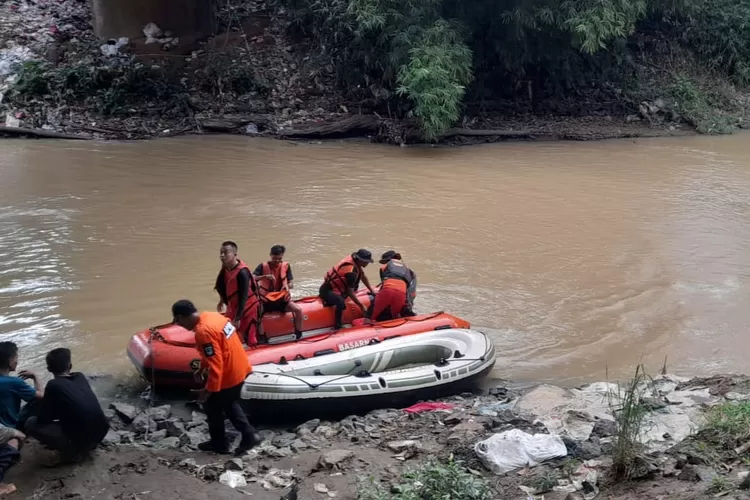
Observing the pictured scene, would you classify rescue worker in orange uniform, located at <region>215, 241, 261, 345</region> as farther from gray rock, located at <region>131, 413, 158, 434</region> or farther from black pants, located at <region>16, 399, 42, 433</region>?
black pants, located at <region>16, 399, 42, 433</region>

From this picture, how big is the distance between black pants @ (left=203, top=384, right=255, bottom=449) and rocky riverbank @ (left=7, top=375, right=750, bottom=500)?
14 cm

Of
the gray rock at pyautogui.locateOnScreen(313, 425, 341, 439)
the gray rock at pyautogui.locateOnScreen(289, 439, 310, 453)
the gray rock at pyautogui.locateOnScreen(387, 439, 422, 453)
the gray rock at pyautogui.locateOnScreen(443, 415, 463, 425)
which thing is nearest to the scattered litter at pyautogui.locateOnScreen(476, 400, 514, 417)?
the gray rock at pyautogui.locateOnScreen(443, 415, 463, 425)

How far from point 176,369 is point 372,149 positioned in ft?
37.3

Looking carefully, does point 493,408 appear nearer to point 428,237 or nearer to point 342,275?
point 342,275

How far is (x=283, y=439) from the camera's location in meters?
5.47

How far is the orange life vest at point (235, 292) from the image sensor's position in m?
6.06

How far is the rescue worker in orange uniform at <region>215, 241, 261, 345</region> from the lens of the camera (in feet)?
19.6

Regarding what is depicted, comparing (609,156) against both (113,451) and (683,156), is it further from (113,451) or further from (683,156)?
(113,451)

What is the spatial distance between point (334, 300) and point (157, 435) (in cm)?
233

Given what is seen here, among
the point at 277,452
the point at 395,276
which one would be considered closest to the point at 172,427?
the point at 277,452

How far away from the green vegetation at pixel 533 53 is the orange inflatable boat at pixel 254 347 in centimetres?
1007

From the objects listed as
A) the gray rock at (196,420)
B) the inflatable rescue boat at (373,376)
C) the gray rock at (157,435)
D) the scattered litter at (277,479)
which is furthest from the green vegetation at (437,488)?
the gray rock at (196,420)

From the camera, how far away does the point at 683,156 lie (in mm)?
16875

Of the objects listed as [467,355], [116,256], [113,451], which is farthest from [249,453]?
[116,256]
